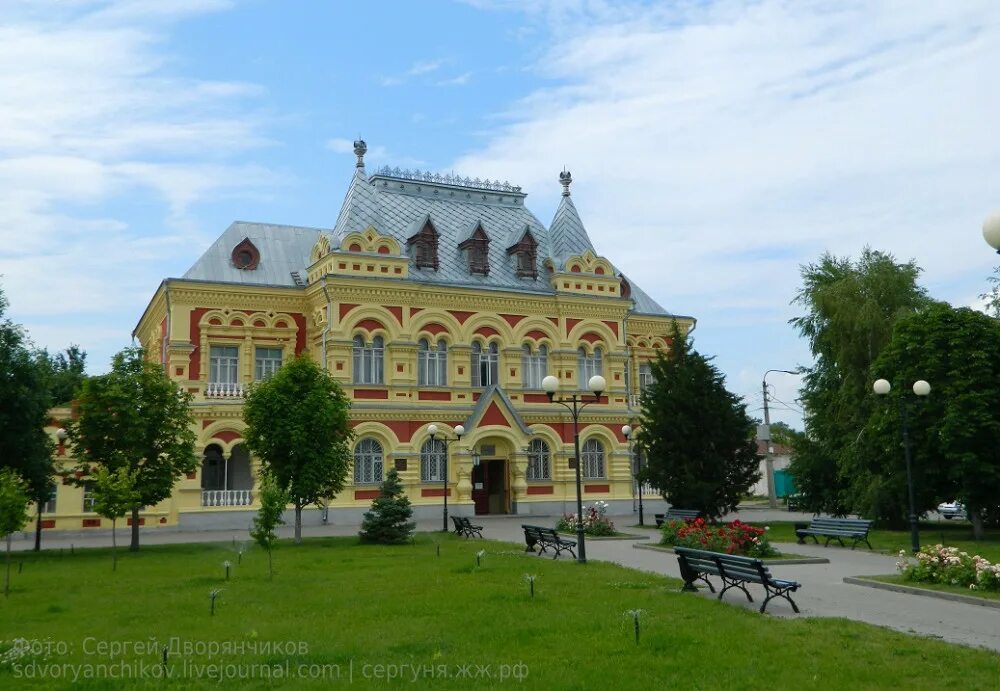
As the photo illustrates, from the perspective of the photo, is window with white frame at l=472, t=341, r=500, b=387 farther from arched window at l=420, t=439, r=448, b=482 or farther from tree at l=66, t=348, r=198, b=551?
tree at l=66, t=348, r=198, b=551

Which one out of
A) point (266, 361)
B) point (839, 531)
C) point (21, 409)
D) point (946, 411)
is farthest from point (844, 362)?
point (21, 409)

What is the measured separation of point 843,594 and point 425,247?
27597 mm

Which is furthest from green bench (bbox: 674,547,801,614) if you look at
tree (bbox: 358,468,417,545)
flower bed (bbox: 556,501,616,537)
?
tree (bbox: 358,468,417,545)

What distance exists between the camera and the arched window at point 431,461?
121ft

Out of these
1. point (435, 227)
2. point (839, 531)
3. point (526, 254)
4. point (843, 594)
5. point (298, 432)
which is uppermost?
point (435, 227)

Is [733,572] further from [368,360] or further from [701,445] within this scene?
[368,360]

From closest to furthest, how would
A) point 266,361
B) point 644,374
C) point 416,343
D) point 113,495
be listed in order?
point 113,495, point 416,343, point 266,361, point 644,374

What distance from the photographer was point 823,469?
33.5 meters

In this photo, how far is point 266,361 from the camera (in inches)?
1471

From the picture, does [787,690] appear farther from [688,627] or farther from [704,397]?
[704,397]

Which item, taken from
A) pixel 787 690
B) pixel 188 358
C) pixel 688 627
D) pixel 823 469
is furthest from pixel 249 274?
pixel 787 690

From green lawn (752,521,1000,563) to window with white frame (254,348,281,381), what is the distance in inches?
816

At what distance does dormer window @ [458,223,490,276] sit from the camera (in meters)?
40.2

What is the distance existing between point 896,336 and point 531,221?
2101 cm
